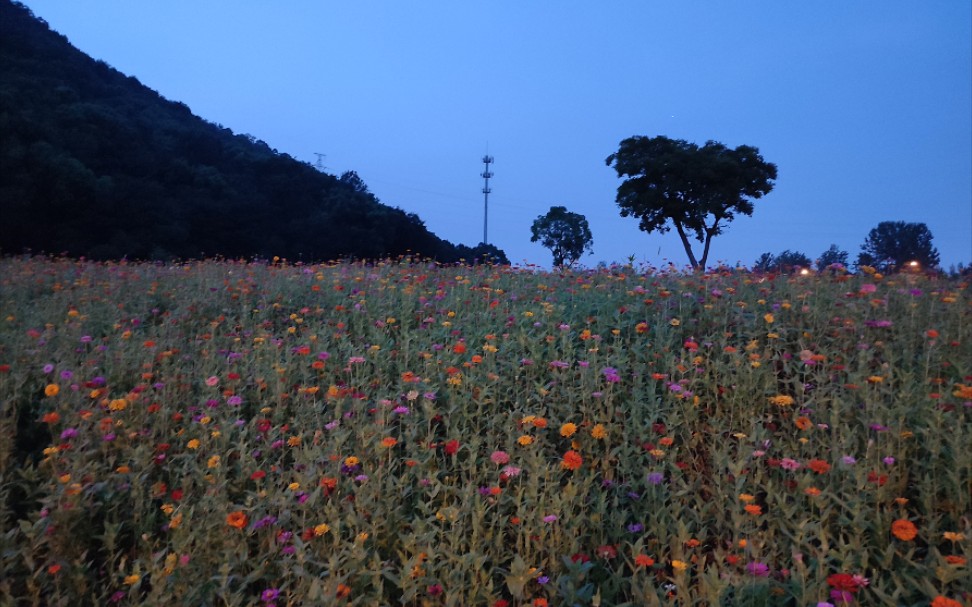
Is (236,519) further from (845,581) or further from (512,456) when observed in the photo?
(845,581)

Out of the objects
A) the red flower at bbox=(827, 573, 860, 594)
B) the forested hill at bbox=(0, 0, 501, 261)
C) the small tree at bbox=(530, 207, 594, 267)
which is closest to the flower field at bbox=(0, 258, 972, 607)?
the red flower at bbox=(827, 573, 860, 594)

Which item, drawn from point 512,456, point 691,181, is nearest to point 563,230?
point 691,181

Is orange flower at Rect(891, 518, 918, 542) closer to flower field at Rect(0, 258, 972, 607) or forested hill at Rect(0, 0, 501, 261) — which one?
flower field at Rect(0, 258, 972, 607)

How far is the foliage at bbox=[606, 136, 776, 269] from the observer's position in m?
29.7

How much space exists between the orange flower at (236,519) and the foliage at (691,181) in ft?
93.8

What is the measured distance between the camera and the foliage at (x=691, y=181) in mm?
29719

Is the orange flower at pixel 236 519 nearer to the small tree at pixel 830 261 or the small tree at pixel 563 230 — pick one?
the small tree at pixel 830 261

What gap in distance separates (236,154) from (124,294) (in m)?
21.6

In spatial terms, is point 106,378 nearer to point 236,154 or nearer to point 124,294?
point 124,294

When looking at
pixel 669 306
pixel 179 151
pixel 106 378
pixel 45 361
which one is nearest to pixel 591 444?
pixel 669 306

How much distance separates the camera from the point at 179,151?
25172mm

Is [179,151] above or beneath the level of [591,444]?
above

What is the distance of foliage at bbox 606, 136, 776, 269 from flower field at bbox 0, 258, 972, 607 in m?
25.0

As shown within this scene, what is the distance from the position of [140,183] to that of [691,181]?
21.9 m
